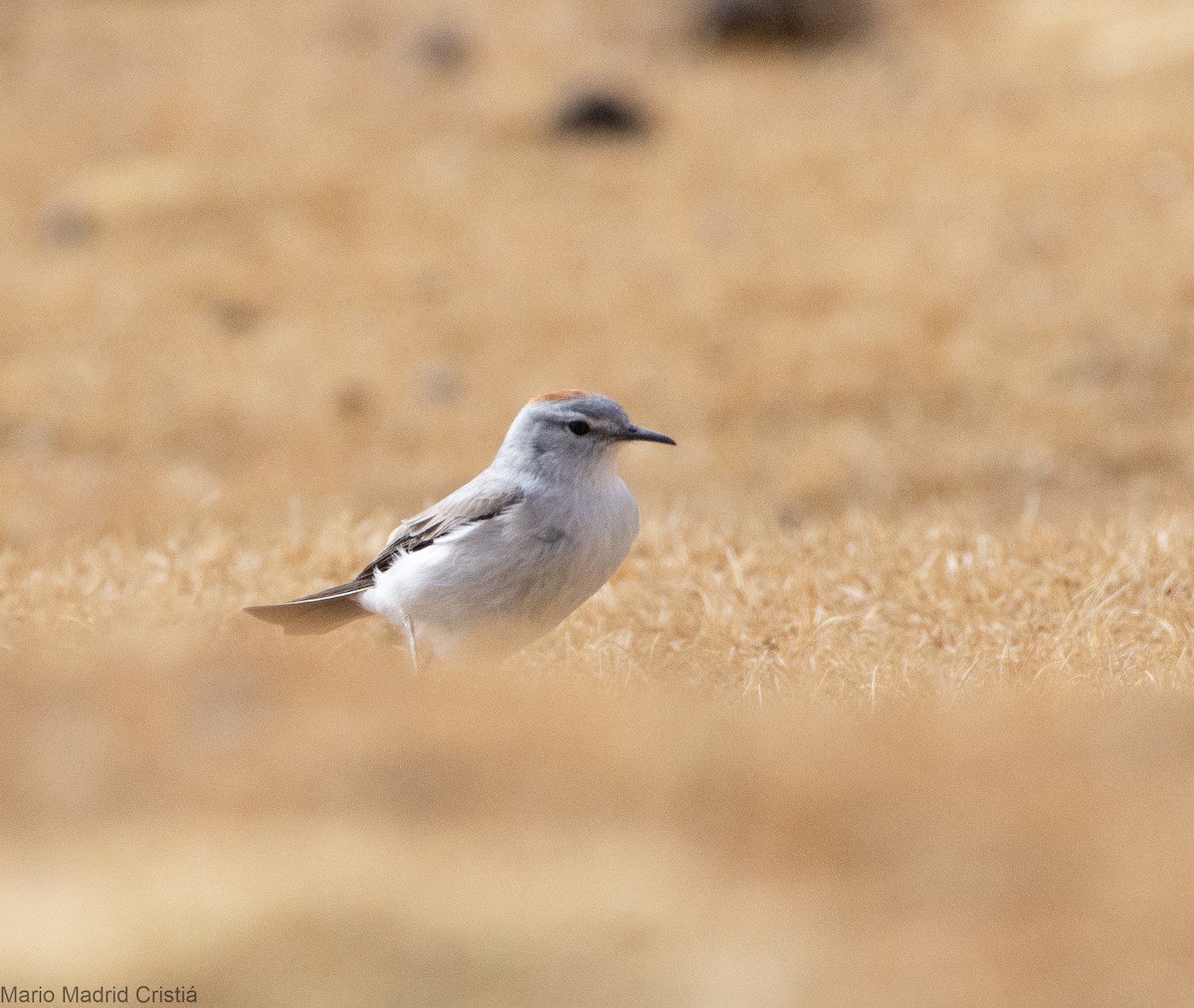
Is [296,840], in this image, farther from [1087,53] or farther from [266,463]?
[1087,53]

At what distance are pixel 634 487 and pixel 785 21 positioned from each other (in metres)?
15.2

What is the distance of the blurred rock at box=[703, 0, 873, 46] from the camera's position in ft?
80.7

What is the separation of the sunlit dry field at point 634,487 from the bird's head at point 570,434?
0.63 m

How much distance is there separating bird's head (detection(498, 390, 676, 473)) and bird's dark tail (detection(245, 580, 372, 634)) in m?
0.71

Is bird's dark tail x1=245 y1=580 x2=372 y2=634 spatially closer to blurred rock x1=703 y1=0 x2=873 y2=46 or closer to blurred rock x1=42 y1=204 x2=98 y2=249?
blurred rock x1=42 y1=204 x2=98 y2=249

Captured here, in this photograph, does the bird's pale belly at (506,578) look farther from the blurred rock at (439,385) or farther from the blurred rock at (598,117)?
the blurred rock at (598,117)

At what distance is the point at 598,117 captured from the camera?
2042cm

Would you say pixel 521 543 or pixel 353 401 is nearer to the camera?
pixel 521 543

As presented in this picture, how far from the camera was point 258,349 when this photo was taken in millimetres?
14688

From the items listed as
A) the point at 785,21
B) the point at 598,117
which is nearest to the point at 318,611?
the point at 598,117

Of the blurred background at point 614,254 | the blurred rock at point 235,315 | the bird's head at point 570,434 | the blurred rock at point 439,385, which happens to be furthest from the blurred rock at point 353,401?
the bird's head at point 570,434

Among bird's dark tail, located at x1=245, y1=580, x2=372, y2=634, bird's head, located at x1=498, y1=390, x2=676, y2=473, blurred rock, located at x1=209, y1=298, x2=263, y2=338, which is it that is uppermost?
blurred rock, located at x1=209, y1=298, x2=263, y2=338

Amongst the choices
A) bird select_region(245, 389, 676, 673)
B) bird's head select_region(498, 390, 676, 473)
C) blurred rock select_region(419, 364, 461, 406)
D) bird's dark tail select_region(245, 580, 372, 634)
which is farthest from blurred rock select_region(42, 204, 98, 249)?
bird's head select_region(498, 390, 676, 473)

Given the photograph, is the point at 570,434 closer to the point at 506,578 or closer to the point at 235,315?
the point at 506,578
